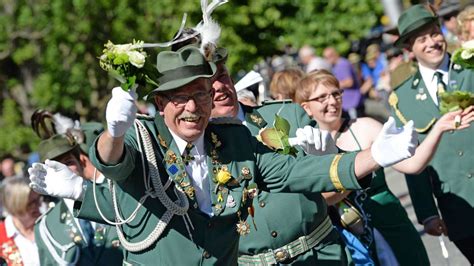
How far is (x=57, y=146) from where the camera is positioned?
26.6 feet

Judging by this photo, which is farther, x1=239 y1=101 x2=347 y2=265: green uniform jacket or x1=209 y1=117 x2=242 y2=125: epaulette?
x1=239 y1=101 x2=347 y2=265: green uniform jacket

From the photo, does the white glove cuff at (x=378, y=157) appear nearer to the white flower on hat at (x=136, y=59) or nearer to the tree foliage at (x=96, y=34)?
the white flower on hat at (x=136, y=59)

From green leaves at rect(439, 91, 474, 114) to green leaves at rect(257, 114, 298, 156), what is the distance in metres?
0.90

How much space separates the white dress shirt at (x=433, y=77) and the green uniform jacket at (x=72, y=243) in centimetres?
229

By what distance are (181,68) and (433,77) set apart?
292 cm

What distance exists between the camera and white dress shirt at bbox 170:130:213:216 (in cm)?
557

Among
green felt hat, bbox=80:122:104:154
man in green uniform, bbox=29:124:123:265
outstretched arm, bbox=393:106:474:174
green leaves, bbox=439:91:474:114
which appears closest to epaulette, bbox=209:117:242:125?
outstretched arm, bbox=393:106:474:174

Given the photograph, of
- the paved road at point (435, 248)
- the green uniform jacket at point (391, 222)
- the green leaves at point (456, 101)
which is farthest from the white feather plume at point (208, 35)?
the paved road at point (435, 248)

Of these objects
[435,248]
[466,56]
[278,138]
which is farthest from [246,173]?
[435,248]

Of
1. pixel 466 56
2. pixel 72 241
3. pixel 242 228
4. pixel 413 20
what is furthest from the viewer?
pixel 413 20

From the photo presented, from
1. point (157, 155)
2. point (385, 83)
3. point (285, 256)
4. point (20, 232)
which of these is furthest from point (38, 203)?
point (385, 83)

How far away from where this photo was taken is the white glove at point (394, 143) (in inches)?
192

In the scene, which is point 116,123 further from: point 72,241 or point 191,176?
point 72,241

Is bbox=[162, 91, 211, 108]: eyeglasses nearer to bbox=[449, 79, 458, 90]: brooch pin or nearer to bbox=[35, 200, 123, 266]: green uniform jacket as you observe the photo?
bbox=[35, 200, 123, 266]: green uniform jacket
